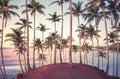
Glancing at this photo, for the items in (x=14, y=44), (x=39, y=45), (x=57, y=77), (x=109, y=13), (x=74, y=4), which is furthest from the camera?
(x=39, y=45)

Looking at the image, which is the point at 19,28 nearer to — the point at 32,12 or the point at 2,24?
the point at 32,12

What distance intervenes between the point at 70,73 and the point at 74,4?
3511 cm

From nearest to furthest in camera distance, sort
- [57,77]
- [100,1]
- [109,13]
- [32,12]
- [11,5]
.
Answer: [57,77]
[100,1]
[11,5]
[109,13]
[32,12]

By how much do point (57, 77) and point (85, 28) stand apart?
4867 centimetres

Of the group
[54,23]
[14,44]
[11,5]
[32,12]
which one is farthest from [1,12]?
[54,23]

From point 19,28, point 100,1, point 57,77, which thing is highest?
point 100,1

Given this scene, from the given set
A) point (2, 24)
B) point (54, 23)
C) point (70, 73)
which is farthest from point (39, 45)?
point (70, 73)

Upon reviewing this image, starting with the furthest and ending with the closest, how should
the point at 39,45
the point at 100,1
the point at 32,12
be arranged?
the point at 39,45 < the point at 32,12 < the point at 100,1

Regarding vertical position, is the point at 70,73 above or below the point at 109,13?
below

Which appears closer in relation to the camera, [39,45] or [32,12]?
[32,12]

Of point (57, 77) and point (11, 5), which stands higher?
point (11, 5)

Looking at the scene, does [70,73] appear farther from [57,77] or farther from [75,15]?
[75,15]

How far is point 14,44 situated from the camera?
225 feet

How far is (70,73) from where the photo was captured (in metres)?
31.8
